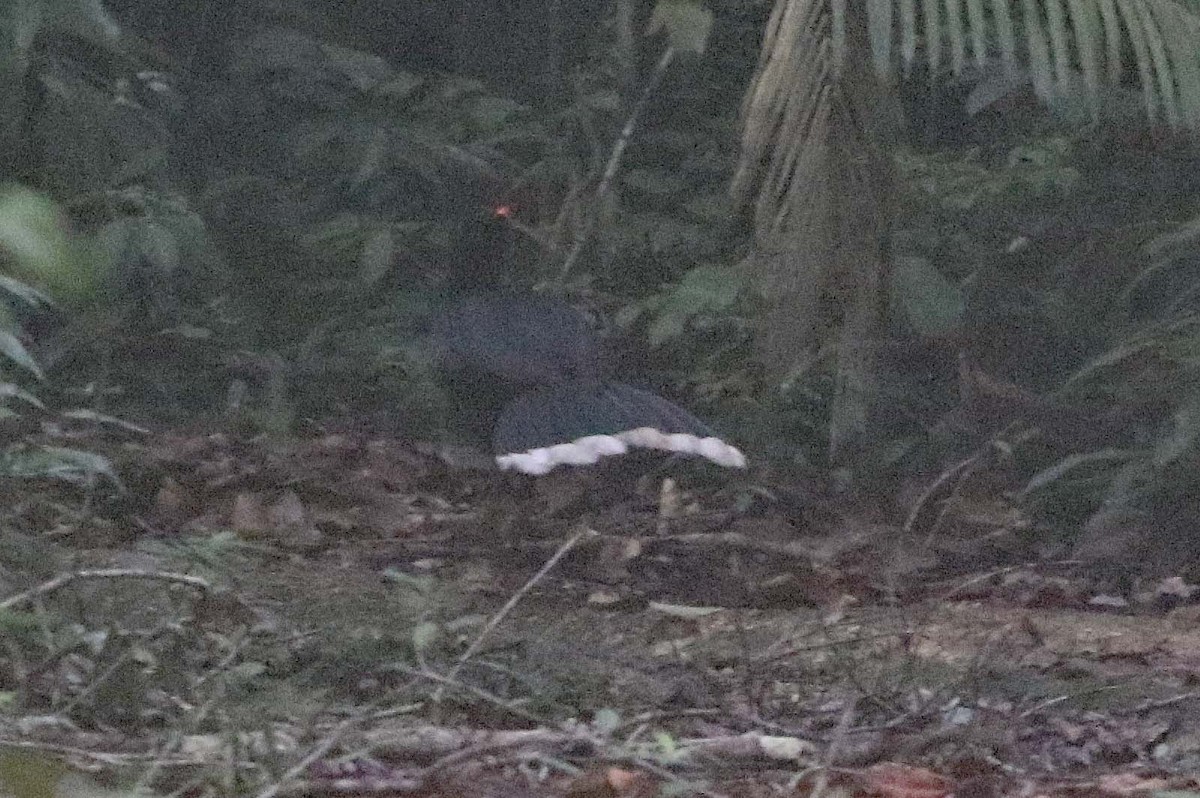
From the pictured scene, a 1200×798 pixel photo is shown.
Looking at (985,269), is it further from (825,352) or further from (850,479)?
(825,352)

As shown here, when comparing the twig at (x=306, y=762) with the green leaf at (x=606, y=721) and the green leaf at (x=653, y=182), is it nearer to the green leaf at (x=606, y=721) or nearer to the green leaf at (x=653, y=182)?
the green leaf at (x=606, y=721)

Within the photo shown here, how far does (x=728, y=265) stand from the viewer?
5090 mm

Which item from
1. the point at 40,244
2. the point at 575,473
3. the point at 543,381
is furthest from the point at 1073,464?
the point at 40,244

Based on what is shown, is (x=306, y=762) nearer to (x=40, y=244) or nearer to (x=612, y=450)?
(x=40, y=244)

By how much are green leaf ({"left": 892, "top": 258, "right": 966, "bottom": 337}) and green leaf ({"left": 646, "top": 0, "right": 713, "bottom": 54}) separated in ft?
2.61

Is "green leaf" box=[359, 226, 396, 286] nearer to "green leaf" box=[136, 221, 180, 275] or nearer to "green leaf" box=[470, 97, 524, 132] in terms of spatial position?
"green leaf" box=[470, 97, 524, 132]

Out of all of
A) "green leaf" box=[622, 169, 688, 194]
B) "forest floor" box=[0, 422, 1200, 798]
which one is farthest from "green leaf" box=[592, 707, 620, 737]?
"green leaf" box=[622, 169, 688, 194]

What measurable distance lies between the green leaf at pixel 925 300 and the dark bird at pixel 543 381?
0.59m

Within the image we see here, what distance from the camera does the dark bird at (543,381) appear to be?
3.99 meters

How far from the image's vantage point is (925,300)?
4414mm

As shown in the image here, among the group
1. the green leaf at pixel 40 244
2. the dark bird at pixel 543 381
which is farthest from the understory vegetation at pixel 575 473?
the dark bird at pixel 543 381

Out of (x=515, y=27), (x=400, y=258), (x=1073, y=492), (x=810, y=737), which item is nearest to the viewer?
(x=810, y=737)

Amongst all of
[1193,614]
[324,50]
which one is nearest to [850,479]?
[1193,614]

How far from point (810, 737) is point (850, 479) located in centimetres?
205
